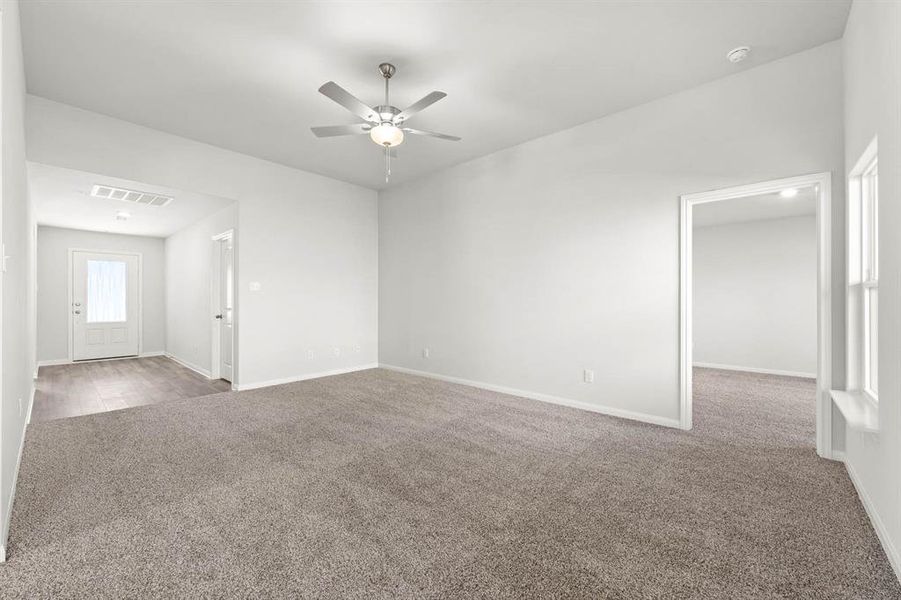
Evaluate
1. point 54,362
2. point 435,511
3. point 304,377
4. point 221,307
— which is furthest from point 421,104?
point 54,362

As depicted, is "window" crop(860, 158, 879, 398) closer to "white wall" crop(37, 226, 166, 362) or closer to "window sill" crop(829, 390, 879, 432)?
"window sill" crop(829, 390, 879, 432)

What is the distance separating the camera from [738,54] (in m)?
2.94

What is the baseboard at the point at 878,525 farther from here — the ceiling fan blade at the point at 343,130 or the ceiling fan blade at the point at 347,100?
the ceiling fan blade at the point at 343,130

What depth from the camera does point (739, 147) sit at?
3.23 metres

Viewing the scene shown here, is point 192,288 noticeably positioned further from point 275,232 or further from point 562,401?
point 562,401

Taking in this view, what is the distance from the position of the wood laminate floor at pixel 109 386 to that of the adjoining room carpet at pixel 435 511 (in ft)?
2.80

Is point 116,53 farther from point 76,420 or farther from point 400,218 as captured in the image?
point 400,218

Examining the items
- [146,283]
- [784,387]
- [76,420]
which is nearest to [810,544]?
[784,387]

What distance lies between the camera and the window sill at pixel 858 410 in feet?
6.71

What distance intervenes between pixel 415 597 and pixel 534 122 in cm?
408

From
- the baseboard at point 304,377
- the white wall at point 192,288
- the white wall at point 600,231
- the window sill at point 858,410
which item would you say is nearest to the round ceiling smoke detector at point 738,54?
the white wall at point 600,231

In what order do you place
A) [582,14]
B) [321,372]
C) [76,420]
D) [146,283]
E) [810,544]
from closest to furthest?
[810,544] < [582,14] < [76,420] < [321,372] < [146,283]

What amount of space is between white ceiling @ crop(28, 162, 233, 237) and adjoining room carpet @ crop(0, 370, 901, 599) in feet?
8.19

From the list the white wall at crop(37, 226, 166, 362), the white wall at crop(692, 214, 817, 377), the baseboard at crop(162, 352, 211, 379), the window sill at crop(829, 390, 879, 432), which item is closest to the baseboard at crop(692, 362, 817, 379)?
the white wall at crop(692, 214, 817, 377)
